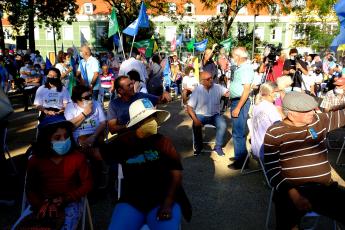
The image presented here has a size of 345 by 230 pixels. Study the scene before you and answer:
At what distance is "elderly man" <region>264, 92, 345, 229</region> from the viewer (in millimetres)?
2883

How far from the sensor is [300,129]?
2.98 metres

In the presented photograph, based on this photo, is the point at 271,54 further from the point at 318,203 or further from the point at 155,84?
the point at 318,203

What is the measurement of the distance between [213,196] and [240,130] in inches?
48.9

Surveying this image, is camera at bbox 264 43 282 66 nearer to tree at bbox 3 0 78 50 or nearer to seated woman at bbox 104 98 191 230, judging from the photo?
seated woman at bbox 104 98 191 230

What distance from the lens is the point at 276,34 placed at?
165 feet

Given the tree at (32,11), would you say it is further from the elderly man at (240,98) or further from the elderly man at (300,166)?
the elderly man at (300,166)

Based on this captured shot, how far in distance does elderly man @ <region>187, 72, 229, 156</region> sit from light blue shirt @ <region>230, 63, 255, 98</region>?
2.43 feet

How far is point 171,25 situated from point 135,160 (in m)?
49.3

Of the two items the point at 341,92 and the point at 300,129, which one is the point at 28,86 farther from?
the point at 300,129

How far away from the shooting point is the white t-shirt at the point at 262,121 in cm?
438

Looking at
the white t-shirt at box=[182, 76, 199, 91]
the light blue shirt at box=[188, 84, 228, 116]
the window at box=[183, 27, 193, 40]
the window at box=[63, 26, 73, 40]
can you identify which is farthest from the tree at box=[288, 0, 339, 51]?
the light blue shirt at box=[188, 84, 228, 116]

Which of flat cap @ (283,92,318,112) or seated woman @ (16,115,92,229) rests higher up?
flat cap @ (283,92,318,112)

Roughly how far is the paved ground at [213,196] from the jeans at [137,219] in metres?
1.16

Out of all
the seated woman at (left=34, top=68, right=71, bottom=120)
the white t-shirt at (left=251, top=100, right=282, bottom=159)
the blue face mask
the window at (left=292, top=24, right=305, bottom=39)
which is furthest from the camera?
the window at (left=292, top=24, right=305, bottom=39)
